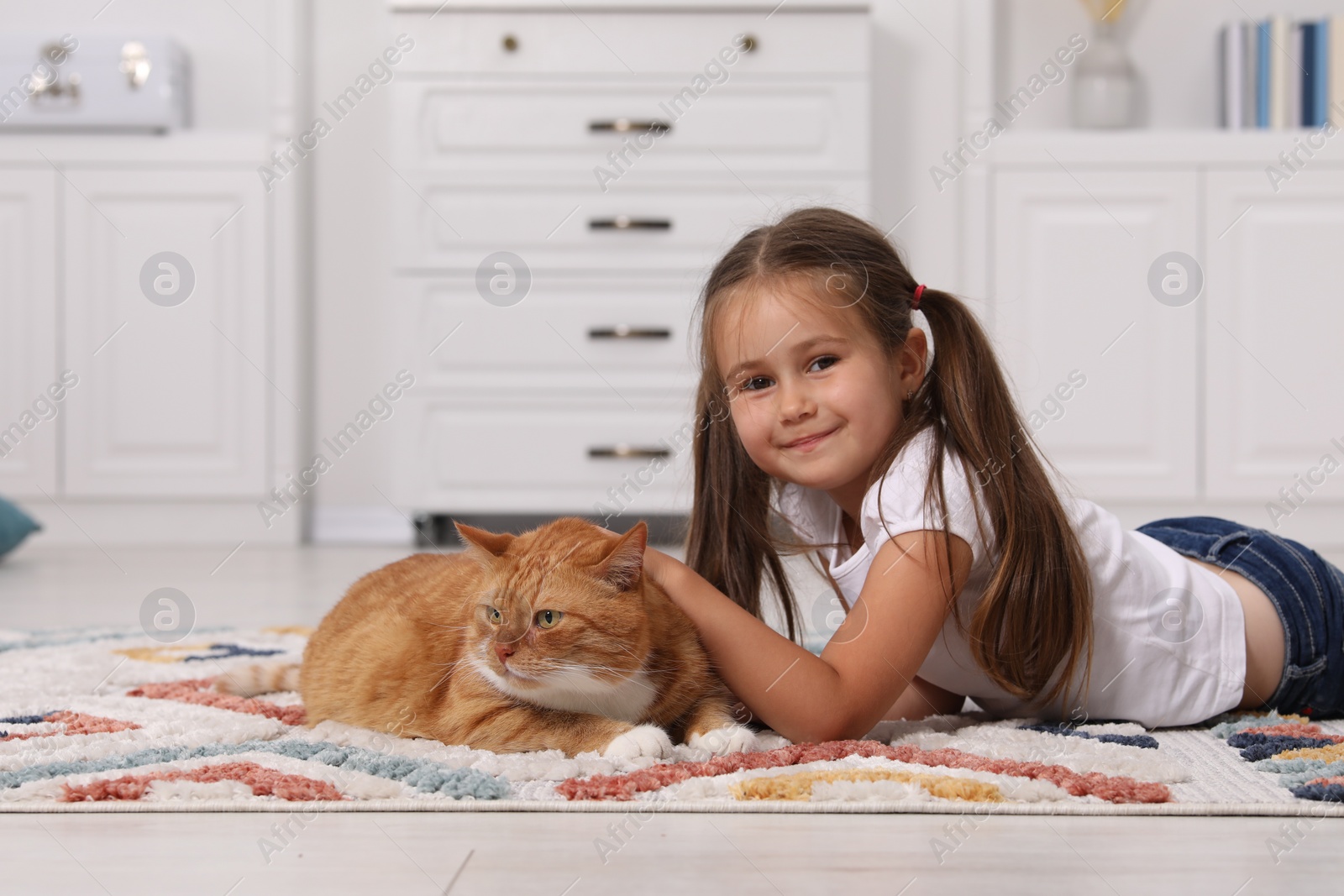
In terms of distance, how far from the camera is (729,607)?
106 centimetres

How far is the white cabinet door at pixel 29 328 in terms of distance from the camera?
313 cm

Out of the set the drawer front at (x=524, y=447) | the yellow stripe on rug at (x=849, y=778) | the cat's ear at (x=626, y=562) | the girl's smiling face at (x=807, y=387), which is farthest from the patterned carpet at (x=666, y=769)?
the drawer front at (x=524, y=447)

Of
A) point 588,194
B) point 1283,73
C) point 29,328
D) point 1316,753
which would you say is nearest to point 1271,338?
point 1283,73

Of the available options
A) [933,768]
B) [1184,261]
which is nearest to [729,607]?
[933,768]

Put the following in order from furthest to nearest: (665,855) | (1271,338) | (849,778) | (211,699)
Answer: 1. (1271,338)
2. (211,699)
3. (849,778)
4. (665,855)

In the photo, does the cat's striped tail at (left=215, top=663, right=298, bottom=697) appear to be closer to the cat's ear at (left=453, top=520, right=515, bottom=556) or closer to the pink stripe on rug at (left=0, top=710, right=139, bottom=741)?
Answer: the pink stripe on rug at (left=0, top=710, right=139, bottom=741)

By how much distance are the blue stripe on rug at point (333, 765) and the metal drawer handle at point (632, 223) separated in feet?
7.12

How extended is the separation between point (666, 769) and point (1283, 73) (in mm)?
3060

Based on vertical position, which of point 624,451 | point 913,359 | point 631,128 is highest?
point 631,128

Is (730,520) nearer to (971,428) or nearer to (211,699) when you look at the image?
(971,428)

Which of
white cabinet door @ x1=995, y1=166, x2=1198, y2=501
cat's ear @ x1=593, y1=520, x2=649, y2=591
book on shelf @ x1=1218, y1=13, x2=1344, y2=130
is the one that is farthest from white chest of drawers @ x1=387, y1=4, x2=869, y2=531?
cat's ear @ x1=593, y1=520, x2=649, y2=591

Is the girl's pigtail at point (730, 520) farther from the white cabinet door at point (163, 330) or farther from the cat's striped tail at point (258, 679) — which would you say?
the white cabinet door at point (163, 330)

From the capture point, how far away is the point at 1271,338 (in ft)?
9.86

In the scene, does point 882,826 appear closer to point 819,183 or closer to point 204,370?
point 819,183
